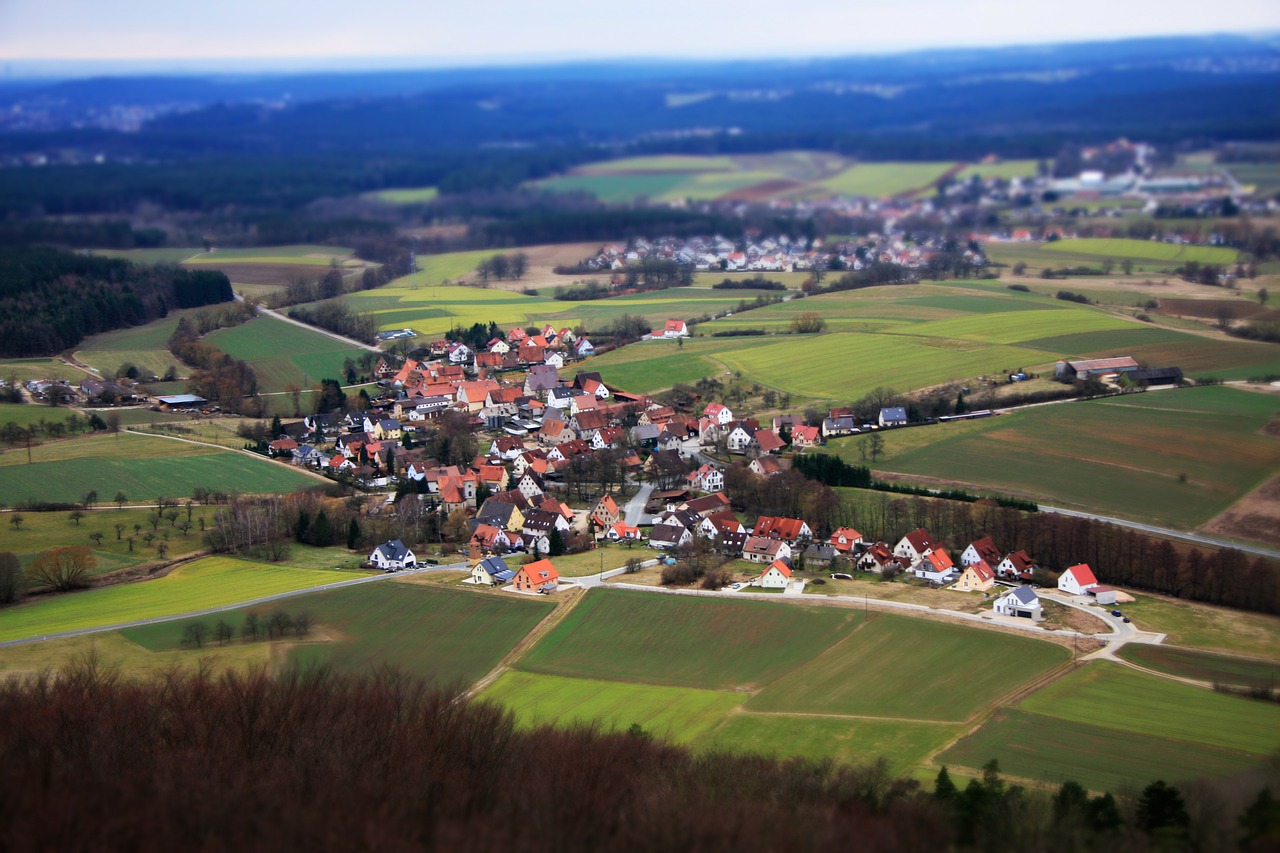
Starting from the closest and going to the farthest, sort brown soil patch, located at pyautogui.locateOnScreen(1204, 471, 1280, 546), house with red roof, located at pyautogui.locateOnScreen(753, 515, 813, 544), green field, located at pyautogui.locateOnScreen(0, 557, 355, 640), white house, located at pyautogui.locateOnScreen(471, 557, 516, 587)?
green field, located at pyautogui.locateOnScreen(0, 557, 355, 640) → white house, located at pyautogui.locateOnScreen(471, 557, 516, 587) → brown soil patch, located at pyautogui.locateOnScreen(1204, 471, 1280, 546) → house with red roof, located at pyautogui.locateOnScreen(753, 515, 813, 544)

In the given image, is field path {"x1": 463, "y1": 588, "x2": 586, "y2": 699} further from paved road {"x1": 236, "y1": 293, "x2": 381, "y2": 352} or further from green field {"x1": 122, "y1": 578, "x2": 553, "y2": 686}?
paved road {"x1": 236, "y1": 293, "x2": 381, "y2": 352}

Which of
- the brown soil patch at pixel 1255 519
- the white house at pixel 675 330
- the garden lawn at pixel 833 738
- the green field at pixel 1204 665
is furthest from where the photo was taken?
the white house at pixel 675 330

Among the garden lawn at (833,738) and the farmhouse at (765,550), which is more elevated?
the garden lawn at (833,738)

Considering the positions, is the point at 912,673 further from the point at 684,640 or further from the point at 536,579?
the point at 536,579

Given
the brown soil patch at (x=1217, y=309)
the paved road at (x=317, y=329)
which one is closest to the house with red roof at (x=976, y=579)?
the brown soil patch at (x=1217, y=309)

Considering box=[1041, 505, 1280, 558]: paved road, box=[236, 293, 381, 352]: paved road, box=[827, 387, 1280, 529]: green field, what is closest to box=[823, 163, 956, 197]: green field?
box=[236, 293, 381, 352]: paved road

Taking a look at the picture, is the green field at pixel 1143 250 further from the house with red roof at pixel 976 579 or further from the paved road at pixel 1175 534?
the house with red roof at pixel 976 579
